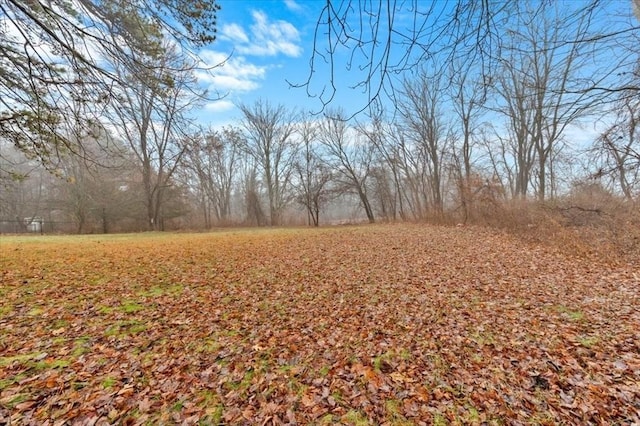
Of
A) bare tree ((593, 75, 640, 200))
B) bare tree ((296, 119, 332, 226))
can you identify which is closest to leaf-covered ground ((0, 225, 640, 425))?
bare tree ((593, 75, 640, 200))

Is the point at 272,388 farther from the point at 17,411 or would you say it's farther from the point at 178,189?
the point at 178,189

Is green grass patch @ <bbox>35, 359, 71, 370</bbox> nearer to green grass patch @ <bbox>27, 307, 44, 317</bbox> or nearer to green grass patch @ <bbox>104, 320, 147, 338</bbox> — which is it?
green grass patch @ <bbox>104, 320, 147, 338</bbox>

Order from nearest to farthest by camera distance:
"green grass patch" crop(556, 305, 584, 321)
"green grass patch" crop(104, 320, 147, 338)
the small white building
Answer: "green grass patch" crop(104, 320, 147, 338) → "green grass patch" crop(556, 305, 584, 321) → the small white building

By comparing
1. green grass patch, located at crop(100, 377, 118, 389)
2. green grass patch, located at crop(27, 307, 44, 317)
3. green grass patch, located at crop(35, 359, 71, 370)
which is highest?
green grass patch, located at crop(27, 307, 44, 317)

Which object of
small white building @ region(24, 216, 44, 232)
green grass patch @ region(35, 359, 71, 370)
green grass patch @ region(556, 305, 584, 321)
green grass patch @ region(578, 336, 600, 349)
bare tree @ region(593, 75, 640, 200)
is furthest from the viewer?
small white building @ region(24, 216, 44, 232)

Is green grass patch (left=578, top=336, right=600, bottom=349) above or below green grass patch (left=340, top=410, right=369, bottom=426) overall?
below

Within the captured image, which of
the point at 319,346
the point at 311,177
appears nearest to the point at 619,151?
the point at 319,346

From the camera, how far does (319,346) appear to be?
9.80 ft

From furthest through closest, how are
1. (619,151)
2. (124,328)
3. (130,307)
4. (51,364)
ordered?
1. (619,151)
2. (130,307)
3. (124,328)
4. (51,364)

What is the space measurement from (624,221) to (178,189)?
959 inches

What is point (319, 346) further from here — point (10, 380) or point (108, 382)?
point (10, 380)

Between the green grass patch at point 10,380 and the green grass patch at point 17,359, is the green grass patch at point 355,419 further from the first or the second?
the green grass patch at point 17,359

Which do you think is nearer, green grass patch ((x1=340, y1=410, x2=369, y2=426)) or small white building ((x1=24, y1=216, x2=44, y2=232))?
green grass patch ((x1=340, y1=410, x2=369, y2=426))

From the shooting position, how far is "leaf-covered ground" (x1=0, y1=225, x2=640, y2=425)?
2.06 metres
